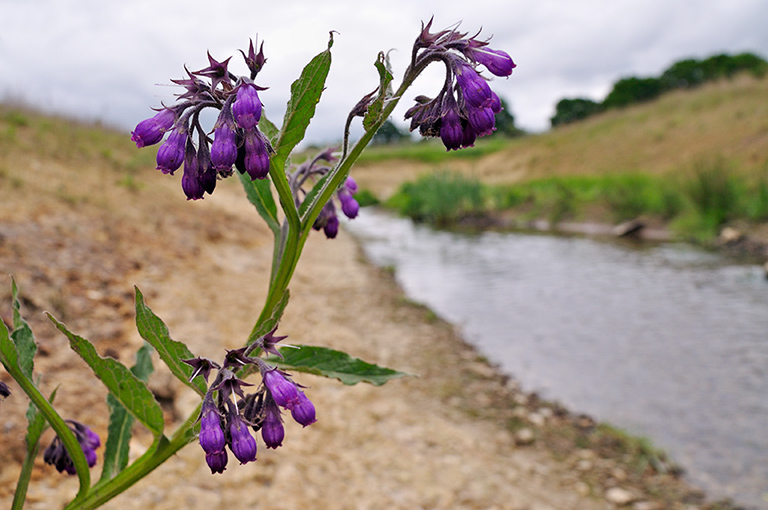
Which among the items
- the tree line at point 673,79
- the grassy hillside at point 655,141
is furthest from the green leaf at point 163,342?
the tree line at point 673,79

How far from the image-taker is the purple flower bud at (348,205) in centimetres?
147

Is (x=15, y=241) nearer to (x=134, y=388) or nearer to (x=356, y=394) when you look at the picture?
(x=356, y=394)

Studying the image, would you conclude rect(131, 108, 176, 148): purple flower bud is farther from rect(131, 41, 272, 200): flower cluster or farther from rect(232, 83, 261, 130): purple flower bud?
rect(232, 83, 261, 130): purple flower bud

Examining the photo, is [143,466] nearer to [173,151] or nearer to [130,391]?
[130,391]

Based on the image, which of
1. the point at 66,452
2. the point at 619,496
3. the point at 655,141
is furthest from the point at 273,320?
the point at 655,141

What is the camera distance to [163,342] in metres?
1.04

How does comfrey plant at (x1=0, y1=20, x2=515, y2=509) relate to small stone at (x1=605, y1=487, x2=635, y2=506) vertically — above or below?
above

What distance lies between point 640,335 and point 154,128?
605 centimetres

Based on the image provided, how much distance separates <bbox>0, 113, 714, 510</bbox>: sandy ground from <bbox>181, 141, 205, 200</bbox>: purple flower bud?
58 centimetres

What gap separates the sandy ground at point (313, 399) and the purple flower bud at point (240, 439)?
390 mm

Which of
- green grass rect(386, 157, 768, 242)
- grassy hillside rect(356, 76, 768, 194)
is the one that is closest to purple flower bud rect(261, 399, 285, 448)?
green grass rect(386, 157, 768, 242)

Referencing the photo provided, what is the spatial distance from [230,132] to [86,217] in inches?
→ 244

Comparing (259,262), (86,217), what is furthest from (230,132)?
(259,262)

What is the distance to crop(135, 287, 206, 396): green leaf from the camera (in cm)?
100
